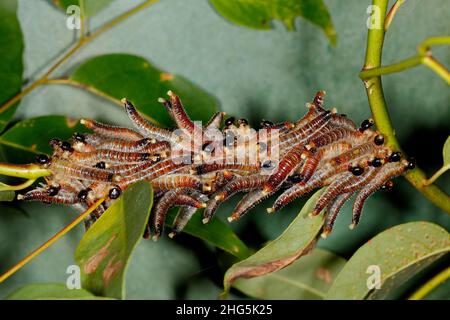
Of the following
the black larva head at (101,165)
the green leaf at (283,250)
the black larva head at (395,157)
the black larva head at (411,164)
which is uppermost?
the black larva head at (101,165)

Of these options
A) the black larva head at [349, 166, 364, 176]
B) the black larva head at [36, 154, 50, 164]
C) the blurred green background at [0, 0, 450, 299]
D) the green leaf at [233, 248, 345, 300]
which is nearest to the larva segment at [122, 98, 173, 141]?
the black larva head at [36, 154, 50, 164]

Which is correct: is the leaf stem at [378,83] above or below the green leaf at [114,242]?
above

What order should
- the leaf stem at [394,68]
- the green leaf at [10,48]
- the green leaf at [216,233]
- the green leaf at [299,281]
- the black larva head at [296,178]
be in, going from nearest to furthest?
the leaf stem at [394,68] → the black larva head at [296,178] → the green leaf at [216,233] → the green leaf at [10,48] → the green leaf at [299,281]

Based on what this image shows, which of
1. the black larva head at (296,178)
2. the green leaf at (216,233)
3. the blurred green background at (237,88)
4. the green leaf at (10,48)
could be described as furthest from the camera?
the blurred green background at (237,88)

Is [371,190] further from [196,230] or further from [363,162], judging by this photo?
[196,230]

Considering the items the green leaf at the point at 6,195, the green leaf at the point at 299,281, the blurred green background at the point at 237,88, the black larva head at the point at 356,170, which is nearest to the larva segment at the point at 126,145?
the green leaf at the point at 6,195

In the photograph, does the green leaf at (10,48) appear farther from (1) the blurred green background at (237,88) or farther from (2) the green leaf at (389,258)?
(2) the green leaf at (389,258)

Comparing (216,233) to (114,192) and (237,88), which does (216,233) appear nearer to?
(114,192)
